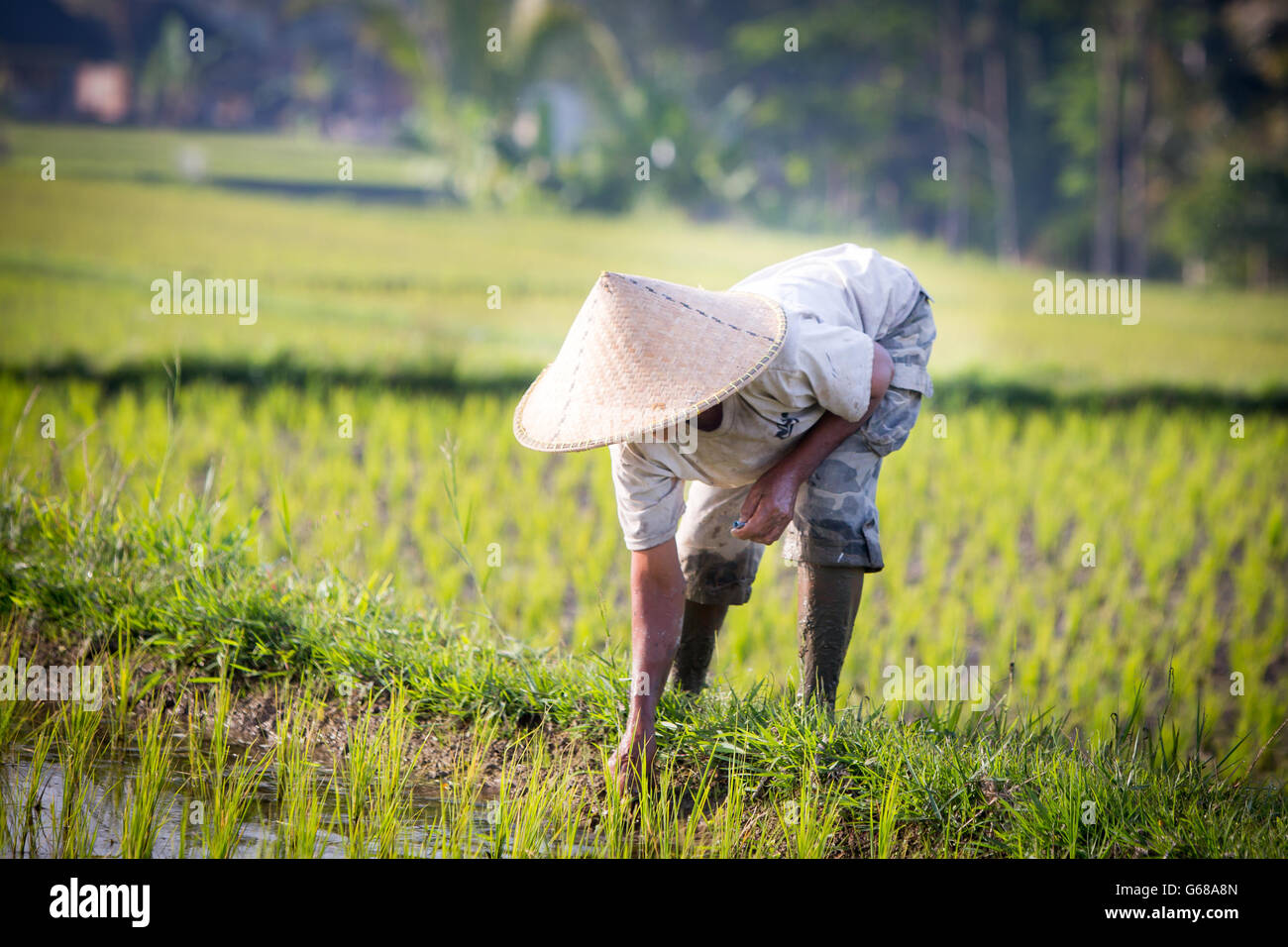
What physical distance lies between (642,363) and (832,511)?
2.13ft

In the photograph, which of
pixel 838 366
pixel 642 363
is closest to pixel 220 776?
pixel 642 363

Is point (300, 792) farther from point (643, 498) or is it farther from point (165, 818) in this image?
point (643, 498)

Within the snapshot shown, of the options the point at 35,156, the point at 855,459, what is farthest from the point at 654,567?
the point at 35,156

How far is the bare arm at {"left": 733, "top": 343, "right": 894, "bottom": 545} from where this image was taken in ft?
7.61

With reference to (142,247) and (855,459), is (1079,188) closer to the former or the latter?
(142,247)

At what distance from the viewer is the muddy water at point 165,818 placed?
7.51ft

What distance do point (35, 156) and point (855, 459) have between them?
13028 mm

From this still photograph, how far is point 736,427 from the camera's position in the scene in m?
2.35

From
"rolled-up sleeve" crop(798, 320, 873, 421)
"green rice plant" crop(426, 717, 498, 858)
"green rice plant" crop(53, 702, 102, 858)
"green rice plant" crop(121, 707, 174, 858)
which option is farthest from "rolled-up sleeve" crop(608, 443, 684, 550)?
"green rice plant" crop(53, 702, 102, 858)

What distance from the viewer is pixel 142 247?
1074 cm

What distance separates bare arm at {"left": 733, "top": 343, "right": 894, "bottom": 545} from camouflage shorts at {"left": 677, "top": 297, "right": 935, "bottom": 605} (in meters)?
0.12

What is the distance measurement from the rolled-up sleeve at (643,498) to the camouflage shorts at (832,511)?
420 mm

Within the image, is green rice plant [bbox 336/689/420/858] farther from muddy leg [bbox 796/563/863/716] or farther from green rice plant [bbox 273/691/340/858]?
muddy leg [bbox 796/563/863/716]
